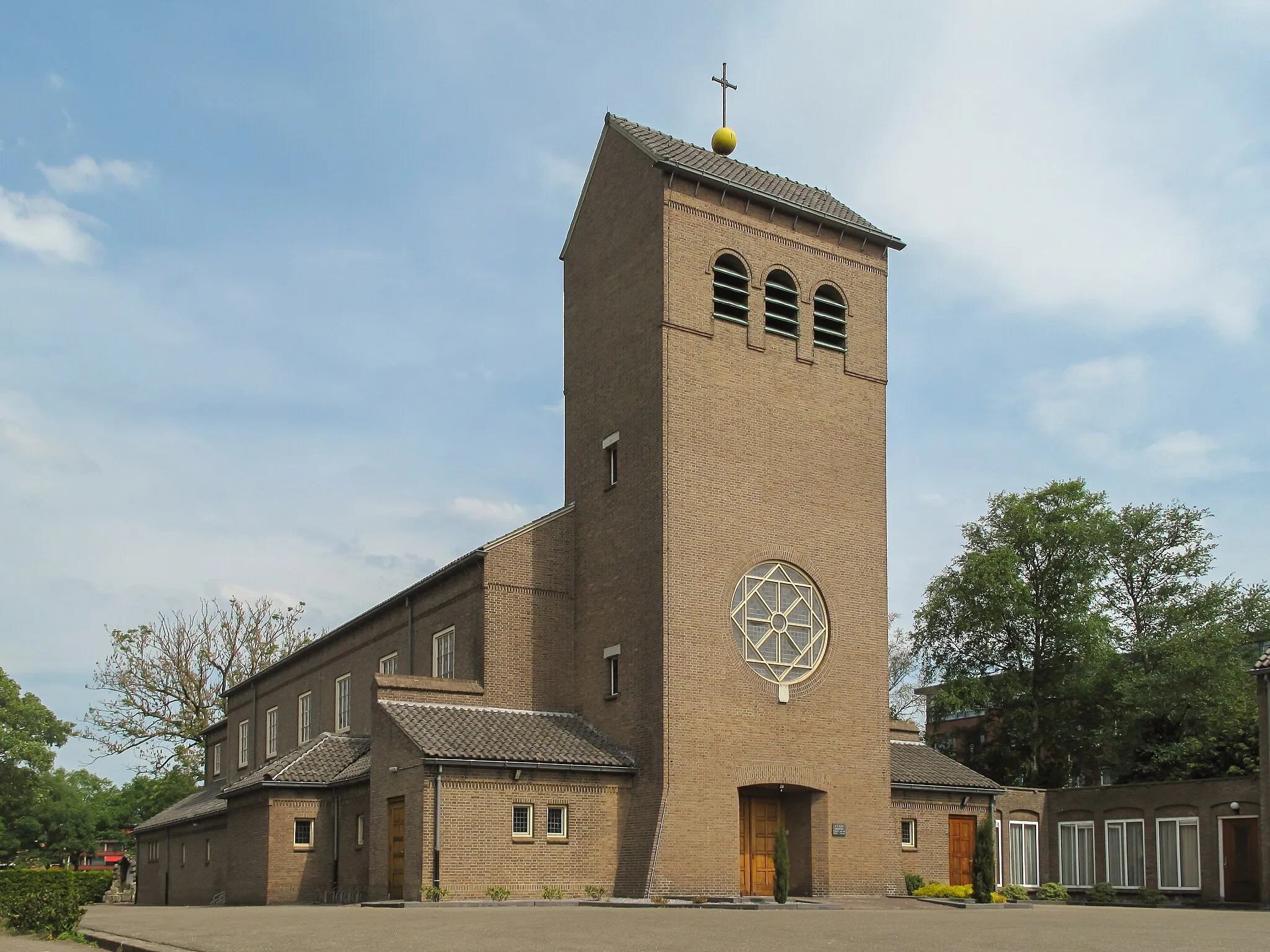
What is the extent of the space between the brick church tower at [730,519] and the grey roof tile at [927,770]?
10.7 ft

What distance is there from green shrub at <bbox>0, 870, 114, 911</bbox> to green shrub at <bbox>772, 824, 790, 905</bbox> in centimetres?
1374

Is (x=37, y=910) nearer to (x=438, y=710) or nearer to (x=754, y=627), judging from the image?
(x=438, y=710)

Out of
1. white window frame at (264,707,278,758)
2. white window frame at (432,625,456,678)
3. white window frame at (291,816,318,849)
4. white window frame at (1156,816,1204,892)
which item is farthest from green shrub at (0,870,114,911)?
white window frame at (1156,816,1204,892)

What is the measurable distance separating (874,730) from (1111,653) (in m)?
22.0

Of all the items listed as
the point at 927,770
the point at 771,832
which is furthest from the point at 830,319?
the point at 771,832

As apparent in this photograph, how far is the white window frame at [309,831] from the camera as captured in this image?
33.7 metres

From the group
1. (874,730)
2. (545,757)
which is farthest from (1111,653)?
(545,757)

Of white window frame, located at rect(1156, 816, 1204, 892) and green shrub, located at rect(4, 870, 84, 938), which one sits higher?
green shrub, located at rect(4, 870, 84, 938)

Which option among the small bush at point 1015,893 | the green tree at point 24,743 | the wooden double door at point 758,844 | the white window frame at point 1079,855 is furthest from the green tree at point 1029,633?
the green tree at point 24,743

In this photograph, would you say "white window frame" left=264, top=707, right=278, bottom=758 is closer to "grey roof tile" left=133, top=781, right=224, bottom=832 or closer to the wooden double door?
"grey roof tile" left=133, top=781, right=224, bottom=832

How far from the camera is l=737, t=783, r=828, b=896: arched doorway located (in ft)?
101

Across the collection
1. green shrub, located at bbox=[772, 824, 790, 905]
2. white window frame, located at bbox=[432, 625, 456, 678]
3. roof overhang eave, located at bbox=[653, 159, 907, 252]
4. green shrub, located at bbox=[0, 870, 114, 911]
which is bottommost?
green shrub, located at bbox=[772, 824, 790, 905]

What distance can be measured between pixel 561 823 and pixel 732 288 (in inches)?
549

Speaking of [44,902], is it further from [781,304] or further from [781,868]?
[781,304]
